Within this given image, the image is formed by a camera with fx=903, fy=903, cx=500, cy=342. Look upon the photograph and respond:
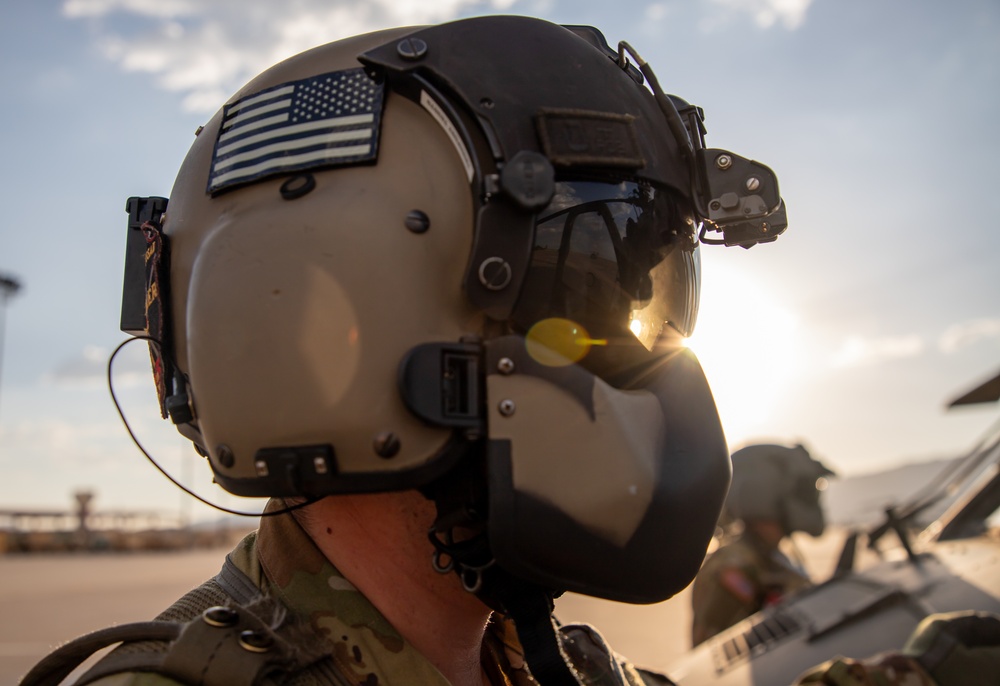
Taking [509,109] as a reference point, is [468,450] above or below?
below

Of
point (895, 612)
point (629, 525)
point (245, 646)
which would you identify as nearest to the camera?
point (245, 646)

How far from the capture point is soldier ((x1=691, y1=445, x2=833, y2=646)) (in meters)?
5.98

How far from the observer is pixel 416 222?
153 centimetres

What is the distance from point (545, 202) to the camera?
4.99 feet

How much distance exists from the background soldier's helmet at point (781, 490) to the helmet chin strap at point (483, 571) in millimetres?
4992

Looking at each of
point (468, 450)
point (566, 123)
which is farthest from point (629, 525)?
point (566, 123)

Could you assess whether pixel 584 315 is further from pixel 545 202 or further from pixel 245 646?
pixel 245 646

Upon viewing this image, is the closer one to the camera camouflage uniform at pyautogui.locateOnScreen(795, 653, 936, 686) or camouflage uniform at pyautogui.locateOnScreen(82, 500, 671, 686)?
camouflage uniform at pyautogui.locateOnScreen(82, 500, 671, 686)

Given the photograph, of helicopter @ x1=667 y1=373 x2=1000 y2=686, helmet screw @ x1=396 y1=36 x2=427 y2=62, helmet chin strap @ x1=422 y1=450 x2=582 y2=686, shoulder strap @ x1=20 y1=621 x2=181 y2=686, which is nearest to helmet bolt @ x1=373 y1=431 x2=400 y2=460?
helmet chin strap @ x1=422 y1=450 x2=582 y2=686

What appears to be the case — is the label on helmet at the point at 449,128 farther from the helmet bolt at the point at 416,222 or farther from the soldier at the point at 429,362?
the helmet bolt at the point at 416,222

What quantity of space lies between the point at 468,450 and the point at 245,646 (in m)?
0.46

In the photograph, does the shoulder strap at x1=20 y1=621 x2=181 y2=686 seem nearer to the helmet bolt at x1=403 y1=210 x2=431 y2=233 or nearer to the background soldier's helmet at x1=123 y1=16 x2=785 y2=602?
the background soldier's helmet at x1=123 y1=16 x2=785 y2=602

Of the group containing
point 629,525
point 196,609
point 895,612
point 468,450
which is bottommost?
point 895,612

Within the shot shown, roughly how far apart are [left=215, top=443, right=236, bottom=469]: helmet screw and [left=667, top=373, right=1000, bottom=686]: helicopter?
2772 mm
